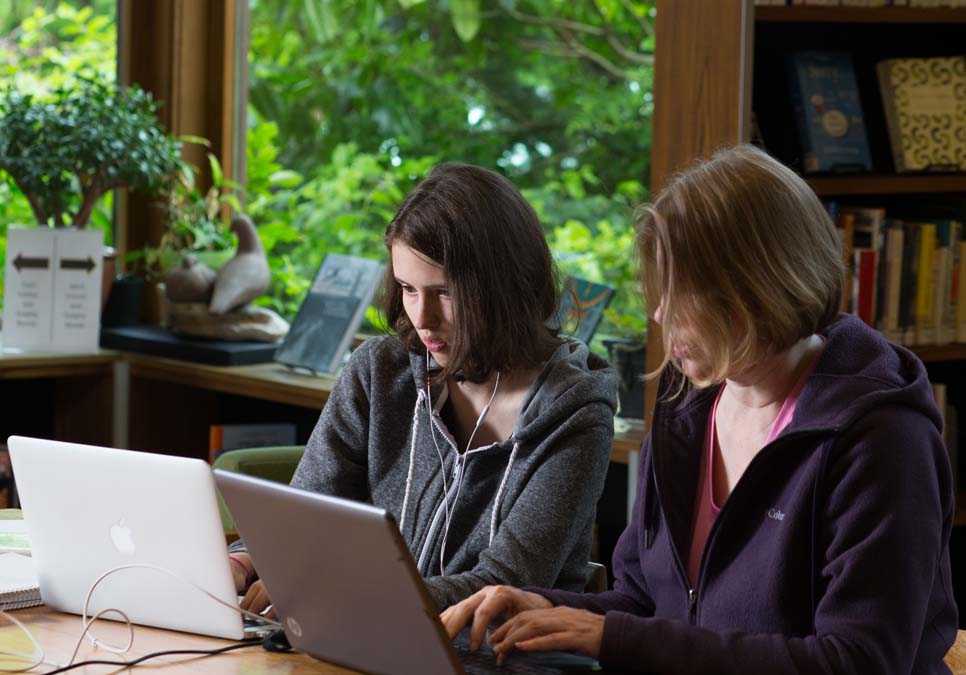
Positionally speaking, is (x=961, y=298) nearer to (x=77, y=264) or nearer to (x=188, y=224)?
(x=188, y=224)

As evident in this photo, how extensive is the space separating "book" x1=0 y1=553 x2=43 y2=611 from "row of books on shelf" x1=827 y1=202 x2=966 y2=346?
179 cm

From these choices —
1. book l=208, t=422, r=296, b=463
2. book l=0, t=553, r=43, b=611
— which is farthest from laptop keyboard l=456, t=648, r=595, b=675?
book l=208, t=422, r=296, b=463

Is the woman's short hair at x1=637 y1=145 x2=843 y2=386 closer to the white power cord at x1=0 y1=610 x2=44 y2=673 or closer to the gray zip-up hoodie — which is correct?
the gray zip-up hoodie

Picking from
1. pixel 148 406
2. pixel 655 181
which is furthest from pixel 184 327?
pixel 655 181

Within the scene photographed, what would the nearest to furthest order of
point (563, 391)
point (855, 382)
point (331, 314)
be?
point (855, 382) < point (563, 391) < point (331, 314)

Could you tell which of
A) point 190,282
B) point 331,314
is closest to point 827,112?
point 331,314

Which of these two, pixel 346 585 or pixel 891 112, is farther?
pixel 891 112

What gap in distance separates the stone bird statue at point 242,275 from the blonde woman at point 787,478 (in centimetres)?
211

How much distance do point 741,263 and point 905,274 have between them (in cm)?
167

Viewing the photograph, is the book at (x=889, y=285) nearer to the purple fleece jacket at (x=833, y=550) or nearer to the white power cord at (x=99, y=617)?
the purple fleece jacket at (x=833, y=550)

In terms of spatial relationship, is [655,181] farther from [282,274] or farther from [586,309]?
Result: [282,274]

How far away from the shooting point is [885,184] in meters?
2.89

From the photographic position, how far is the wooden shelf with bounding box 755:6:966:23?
276 centimetres

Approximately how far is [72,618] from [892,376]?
1.01 m
